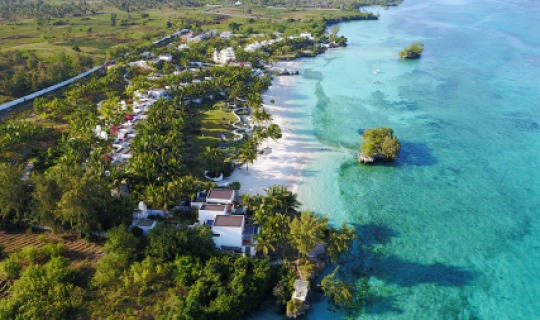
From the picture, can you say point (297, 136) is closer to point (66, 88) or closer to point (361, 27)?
point (66, 88)

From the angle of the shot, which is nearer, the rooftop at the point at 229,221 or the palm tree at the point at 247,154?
the rooftop at the point at 229,221

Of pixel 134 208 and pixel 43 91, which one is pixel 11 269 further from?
pixel 43 91

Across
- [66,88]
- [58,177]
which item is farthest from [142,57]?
[58,177]

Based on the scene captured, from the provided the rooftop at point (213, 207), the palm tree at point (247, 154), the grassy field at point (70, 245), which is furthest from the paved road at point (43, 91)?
the rooftop at point (213, 207)

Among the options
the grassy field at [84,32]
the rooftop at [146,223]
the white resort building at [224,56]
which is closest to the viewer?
the rooftop at [146,223]

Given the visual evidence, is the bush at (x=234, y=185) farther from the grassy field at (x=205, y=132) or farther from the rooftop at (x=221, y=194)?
the grassy field at (x=205, y=132)

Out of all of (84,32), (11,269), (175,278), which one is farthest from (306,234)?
(84,32)
